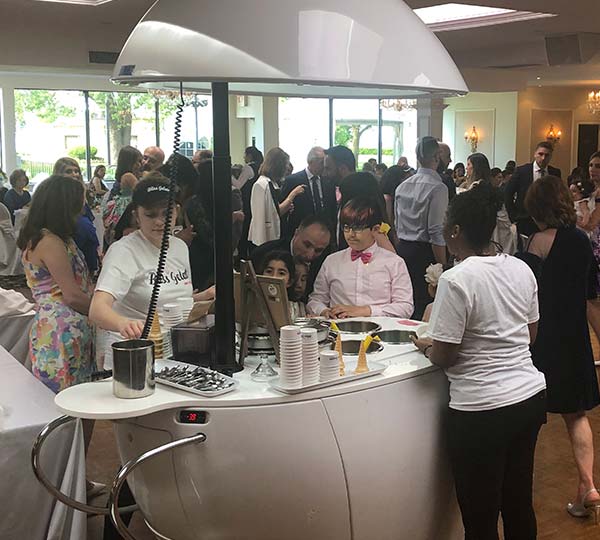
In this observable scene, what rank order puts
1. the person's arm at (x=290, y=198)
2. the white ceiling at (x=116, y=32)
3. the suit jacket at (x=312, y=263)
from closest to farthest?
the suit jacket at (x=312, y=263) < the person's arm at (x=290, y=198) < the white ceiling at (x=116, y=32)

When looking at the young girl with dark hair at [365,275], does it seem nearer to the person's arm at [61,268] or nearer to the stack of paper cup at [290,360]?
the person's arm at [61,268]

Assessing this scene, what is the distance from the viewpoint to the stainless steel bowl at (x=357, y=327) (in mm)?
2535

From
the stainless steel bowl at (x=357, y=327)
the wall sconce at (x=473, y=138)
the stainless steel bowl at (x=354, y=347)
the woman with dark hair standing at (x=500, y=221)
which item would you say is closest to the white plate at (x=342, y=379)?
the stainless steel bowl at (x=354, y=347)

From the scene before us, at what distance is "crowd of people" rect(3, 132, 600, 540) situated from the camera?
6.93 ft

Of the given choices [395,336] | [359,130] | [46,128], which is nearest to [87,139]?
[46,128]

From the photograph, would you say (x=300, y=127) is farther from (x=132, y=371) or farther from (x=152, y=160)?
(x=132, y=371)

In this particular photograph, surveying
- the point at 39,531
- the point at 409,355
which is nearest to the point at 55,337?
the point at 39,531

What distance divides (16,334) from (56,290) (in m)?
0.94

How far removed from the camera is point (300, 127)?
15.5 metres

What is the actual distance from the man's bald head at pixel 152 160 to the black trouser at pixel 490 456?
329 cm

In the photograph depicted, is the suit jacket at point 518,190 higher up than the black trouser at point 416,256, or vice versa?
the suit jacket at point 518,190

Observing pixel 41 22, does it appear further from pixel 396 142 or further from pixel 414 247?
pixel 396 142

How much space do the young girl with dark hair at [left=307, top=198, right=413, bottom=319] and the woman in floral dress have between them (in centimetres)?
87

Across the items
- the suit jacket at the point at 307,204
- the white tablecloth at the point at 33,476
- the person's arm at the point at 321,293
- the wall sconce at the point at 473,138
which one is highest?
the wall sconce at the point at 473,138
